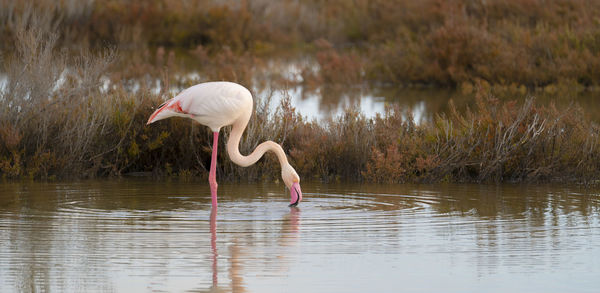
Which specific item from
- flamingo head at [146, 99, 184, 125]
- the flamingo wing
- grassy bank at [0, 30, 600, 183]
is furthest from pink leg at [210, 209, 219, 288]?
grassy bank at [0, 30, 600, 183]

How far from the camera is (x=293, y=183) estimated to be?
11016mm

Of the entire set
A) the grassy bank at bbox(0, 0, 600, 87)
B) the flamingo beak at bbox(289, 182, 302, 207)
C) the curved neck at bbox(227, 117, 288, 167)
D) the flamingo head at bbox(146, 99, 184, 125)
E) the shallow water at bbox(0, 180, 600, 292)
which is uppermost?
the grassy bank at bbox(0, 0, 600, 87)

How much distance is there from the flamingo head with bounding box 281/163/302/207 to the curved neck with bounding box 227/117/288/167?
14 centimetres

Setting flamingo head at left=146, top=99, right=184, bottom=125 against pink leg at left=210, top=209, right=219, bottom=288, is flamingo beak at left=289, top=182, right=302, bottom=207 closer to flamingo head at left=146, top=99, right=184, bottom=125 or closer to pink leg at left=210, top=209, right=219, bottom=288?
pink leg at left=210, top=209, right=219, bottom=288

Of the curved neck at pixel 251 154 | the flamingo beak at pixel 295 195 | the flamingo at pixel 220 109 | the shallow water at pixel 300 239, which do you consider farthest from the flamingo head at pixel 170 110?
the flamingo beak at pixel 295 195

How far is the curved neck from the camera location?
11266 millimetres

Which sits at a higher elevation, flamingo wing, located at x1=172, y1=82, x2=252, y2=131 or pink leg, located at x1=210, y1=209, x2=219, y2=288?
flamingo wing, located at x1=172, y1=82, x2=252, y2=131

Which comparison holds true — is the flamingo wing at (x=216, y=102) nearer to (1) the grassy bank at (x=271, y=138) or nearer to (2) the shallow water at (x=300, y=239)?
(2) the shallow water at (x=300, y=239)

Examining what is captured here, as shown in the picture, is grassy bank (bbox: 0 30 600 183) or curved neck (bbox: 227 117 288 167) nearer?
curved neck (bbox: 227 117 288 167)

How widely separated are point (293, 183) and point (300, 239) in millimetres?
2012

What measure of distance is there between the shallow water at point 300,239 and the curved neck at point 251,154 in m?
0.47

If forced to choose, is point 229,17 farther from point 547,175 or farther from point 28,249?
point 28,249

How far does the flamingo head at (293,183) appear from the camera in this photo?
10.9 meters

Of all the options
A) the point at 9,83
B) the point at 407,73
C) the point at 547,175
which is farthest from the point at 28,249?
the point at 407,73
